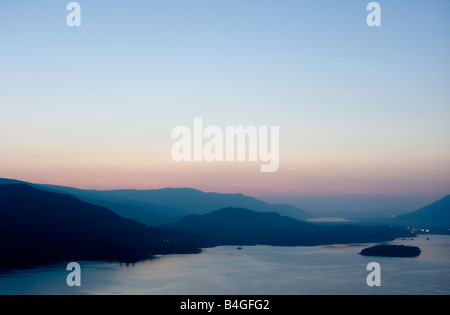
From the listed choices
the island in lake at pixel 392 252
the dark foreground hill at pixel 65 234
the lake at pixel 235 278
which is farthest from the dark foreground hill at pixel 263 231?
the lake at pixel 235 278

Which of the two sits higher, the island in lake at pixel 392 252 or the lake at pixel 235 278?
the lake at pixel 235 278

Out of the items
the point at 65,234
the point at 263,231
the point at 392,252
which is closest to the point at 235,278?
the point at 392,252

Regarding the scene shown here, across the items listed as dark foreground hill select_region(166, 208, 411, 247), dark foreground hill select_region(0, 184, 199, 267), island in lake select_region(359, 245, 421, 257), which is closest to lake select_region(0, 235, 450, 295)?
dark foreground hill select_region(0, 184, 199, 267)

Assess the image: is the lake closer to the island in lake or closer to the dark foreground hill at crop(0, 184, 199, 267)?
the dark foreground hill at crop(0, 184, 199, 267)

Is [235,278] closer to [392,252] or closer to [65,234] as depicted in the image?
[392,252]

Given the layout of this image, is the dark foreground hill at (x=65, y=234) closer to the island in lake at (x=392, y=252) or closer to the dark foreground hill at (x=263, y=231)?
the dark foreground hill at (x=263, y=231)

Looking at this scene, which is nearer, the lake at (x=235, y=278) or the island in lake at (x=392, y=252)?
the lake at (x=235, y=278)
